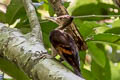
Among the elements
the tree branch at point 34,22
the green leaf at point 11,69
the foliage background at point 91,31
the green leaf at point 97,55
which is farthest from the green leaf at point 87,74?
the tree branch at point 34,22

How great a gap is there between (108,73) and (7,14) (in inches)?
17.7

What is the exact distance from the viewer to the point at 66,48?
0.79m

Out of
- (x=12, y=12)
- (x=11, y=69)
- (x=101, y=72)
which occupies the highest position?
(x=12, y=12)

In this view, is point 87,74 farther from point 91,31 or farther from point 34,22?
point 34,22

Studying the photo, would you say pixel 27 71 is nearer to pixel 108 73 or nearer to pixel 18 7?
pixel 18 7

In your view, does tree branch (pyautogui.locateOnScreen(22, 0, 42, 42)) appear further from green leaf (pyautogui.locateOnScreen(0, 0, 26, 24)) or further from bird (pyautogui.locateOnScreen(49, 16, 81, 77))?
green leaf (pyautogui.locateOnScreen(0, 0, 26, 24))

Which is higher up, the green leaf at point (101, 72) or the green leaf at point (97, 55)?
the green leaf at point (97, 55)

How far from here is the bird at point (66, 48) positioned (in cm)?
78

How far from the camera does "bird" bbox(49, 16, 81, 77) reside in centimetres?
78

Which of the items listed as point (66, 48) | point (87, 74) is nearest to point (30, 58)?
point (66, 48)

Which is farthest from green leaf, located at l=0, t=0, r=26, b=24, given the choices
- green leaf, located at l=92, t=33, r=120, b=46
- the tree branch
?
green leaf, located at l=92, t=33, r=120, b=46

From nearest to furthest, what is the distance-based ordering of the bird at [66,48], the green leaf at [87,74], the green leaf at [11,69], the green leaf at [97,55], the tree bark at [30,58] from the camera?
1. the tree bark at [30,58]
2. the bird at [66,48]
3. the green leaf at [11,69]
4. the green leaf at [87,74]
5. the green leaf at [97,55]

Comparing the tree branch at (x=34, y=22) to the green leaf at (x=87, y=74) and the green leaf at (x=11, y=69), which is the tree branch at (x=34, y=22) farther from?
the green leaf at (x=87, y=74)

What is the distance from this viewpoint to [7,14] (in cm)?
117
